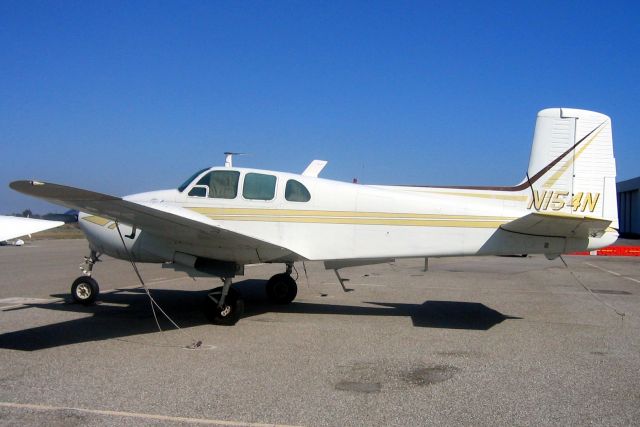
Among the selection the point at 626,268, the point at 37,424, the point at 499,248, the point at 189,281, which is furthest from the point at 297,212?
the point at 626,268

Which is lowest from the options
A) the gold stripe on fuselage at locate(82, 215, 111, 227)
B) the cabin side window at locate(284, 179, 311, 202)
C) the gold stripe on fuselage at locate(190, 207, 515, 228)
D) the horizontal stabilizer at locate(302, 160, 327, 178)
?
the gold stripe on fuselage at locate(82, 215, 111, 227)

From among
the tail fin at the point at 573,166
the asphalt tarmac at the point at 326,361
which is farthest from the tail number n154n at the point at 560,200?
the asphalt tarmac at the point at 326,361

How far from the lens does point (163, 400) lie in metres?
5.08

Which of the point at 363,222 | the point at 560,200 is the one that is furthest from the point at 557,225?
the point at 363,222

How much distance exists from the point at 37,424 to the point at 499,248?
6461 millimetres

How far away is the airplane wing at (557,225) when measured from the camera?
777 centimetres

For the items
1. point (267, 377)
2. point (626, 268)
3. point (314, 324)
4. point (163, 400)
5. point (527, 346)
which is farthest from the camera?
point (626, 268)

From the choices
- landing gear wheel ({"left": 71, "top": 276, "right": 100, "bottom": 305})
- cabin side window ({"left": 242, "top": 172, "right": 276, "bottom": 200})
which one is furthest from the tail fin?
landing gear wheel ({"left": 71, "top": 276, "right": 100, "bottom": 305})

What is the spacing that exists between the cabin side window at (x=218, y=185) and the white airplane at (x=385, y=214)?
0.02m

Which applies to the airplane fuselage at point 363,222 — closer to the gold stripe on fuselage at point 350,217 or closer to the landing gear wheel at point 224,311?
the gold stripe on fuselage at point 350,217

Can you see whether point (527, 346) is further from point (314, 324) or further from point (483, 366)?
point (314, 324)

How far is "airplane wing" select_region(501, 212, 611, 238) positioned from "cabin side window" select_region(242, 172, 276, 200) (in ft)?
11.9

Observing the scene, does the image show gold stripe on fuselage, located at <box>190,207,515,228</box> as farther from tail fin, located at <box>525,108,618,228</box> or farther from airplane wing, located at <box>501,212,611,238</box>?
tail fin, located at <box>525,108,618,228</box>

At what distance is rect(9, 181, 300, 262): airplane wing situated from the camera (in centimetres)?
645
